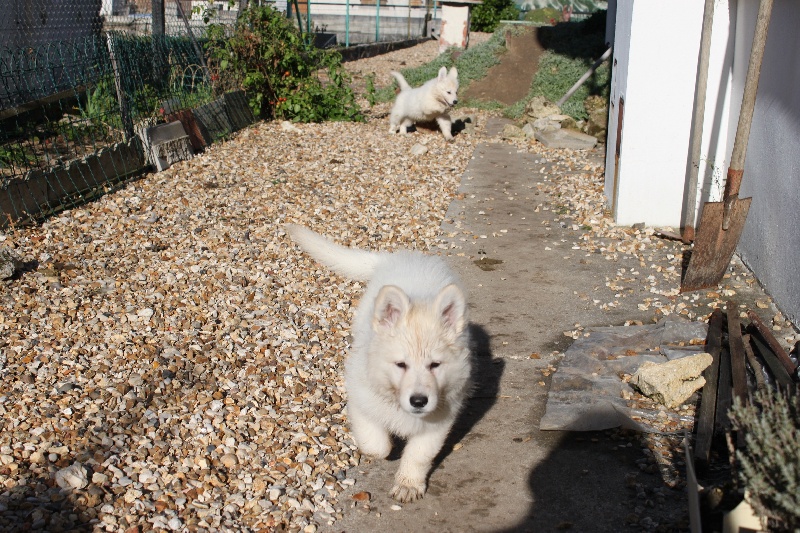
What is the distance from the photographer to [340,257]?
4.36m

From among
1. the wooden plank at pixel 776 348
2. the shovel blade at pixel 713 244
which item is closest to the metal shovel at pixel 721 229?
the shovel blade at pixel 713 244

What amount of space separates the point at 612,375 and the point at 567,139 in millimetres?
7149

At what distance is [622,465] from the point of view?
3.56m

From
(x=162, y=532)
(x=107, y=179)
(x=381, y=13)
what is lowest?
(x=162, y=532)

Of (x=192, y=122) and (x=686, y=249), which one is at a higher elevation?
(x=192, y=122)

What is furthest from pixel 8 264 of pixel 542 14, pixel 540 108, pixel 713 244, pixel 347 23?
pixel 542 14

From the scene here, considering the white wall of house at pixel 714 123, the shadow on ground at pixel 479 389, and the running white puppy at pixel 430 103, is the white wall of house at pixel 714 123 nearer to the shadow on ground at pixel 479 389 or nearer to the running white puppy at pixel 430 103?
the shadow on ground at pixel 479 389

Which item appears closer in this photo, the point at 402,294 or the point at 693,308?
the point at 402,294

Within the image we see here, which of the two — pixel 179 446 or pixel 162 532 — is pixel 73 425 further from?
pixel 162 532

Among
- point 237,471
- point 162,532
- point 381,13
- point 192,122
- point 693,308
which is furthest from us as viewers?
point 381,13

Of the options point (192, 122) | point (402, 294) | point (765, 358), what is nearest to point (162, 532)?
point (402, 294)

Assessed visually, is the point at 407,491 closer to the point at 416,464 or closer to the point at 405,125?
the point at 416,464

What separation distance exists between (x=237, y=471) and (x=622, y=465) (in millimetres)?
1886

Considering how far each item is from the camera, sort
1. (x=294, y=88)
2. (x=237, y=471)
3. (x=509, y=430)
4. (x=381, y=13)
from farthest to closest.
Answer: (x=381, y=13)
(x=294, y=88)
(x=509, y=430)
(x=237, y=471)
